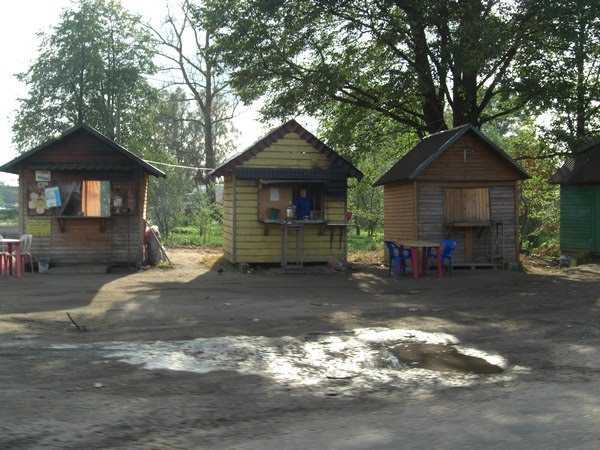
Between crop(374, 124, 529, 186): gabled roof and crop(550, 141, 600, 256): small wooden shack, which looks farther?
crop(550, 141, 600, 256): small wooden shack

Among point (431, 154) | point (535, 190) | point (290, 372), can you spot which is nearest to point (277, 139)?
point (431, 154)

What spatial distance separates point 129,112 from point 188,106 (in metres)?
12.8

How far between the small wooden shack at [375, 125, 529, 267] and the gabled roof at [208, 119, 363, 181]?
1862 mm

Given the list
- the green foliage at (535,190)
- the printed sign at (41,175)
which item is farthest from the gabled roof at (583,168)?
the printed sign at (41,175)

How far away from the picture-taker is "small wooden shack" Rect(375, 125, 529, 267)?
18641 mm

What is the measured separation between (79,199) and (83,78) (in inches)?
836

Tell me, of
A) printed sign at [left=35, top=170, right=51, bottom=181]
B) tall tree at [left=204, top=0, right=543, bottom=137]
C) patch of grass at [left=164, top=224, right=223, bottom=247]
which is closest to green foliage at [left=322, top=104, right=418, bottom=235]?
tall tree at [left=204, top=0, right=543, bottom=137]

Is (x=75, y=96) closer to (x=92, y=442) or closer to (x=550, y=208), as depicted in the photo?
(x=550, y=208)

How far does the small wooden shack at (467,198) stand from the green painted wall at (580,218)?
17.5ft

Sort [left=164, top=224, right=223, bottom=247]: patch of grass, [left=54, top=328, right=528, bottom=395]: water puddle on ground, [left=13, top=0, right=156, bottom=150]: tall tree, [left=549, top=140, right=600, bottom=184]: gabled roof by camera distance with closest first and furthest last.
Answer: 1. [left=54, top=328, right=528, bottom=395]: water puddle on ground
2. [left=549, top=140, right=600, bottom=184]: gabled roof
3. [left=164, top=224, right=223, bottom=247]: patch of grass
4. [left=13, top=0, right=156, bottom=150]: tall tree

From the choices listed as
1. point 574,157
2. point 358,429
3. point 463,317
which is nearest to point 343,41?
point 574,157

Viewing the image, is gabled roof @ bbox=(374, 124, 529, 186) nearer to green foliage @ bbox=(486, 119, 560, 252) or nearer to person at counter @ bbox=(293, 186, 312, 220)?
person at counter @ bbox=(293, 186, 312, 220)

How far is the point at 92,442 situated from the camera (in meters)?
4.57

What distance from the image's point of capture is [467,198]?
18.9m
